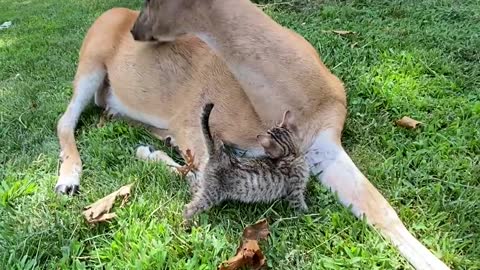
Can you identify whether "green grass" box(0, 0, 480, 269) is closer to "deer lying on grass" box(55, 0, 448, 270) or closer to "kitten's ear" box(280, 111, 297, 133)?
"deer lying on grass" box(55, 0, 448, 270)

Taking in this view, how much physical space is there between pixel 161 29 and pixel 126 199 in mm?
1133

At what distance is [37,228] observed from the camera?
2.52m

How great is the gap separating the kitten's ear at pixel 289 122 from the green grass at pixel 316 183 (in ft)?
0.96

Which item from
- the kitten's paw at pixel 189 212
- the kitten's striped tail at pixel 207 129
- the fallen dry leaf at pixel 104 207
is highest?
the kitten's striped tail at pixel 207 129

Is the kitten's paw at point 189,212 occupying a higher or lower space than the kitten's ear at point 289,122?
lower

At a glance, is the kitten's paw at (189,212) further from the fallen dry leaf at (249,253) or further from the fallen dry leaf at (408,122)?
the fallen dry leaf at (408,122)

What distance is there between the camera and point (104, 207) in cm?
262

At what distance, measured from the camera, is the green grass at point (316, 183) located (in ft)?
7.62

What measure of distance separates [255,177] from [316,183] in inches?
14.9

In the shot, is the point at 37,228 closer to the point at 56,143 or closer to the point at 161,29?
the point at 56,143

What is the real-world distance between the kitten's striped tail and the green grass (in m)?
0.25

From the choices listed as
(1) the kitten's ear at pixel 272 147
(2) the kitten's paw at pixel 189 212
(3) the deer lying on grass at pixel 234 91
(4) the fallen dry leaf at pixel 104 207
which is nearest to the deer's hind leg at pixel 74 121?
(3) the deer lying on grass at pixel 234 91

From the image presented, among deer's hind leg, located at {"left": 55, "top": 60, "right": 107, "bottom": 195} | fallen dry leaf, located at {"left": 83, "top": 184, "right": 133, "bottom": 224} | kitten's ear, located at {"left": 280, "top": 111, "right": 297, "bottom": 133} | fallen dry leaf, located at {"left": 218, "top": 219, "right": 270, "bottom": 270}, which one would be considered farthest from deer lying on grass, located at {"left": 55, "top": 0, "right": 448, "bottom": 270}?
fallen dry leaf, located at {"left": 218, "top": 219, "right": 270, "bottom": 270}

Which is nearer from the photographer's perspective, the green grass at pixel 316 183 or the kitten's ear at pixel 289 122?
the green grass at pixel 316 183
